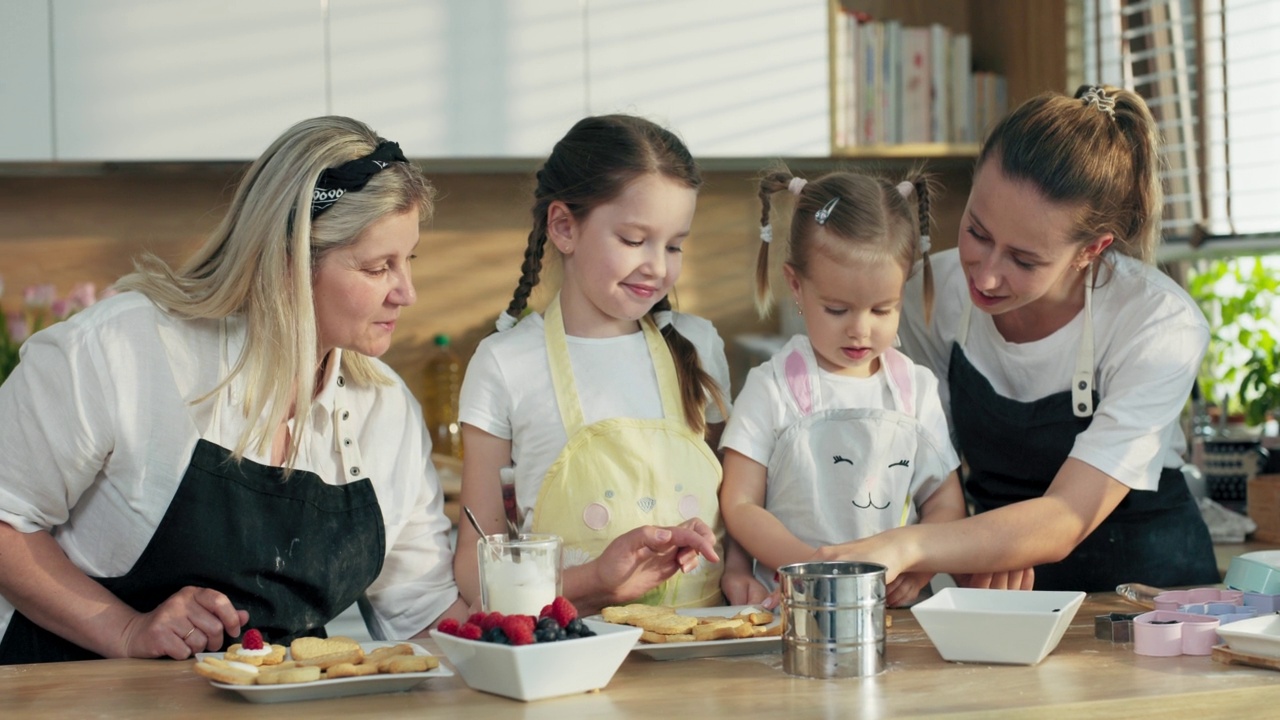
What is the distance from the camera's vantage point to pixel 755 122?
3.06 meters

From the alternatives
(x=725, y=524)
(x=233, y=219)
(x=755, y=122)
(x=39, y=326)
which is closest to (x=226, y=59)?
(x=39, y=326)

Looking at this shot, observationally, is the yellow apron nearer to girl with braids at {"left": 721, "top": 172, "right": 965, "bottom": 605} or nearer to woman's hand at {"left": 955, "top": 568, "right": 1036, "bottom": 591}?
girl with braids at {"left": 721, "top": 172, "right": 965, "bottom": 605}

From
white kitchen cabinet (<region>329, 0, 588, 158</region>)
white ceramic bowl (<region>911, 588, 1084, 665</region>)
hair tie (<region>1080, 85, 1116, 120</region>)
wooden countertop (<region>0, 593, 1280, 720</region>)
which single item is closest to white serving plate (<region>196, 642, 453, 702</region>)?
wooden countertop (<region>0, 593, 1280, 720</region>)

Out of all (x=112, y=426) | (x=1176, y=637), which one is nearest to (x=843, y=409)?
(x=1176, y=637)

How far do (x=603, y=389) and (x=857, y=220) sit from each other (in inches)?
15.7

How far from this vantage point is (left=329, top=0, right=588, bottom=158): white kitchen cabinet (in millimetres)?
2889

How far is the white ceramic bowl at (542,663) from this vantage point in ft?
3.89

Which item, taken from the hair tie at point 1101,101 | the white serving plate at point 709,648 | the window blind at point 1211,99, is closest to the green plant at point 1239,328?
the window blind at point 1211,99

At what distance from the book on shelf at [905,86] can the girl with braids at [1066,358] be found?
120cm

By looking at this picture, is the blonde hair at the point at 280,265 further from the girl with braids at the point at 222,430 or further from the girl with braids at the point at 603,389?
the girl with braids at the point at 603,389

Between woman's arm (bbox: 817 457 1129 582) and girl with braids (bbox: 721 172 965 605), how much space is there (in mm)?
129

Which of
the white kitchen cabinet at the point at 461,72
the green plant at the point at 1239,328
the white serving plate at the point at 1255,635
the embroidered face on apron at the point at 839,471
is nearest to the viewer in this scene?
the white serving plate at the point at 1255,635

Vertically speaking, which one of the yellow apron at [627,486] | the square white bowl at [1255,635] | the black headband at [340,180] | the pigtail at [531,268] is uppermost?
the black headband at [340,180]

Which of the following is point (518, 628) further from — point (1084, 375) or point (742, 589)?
point (1084, 375)
